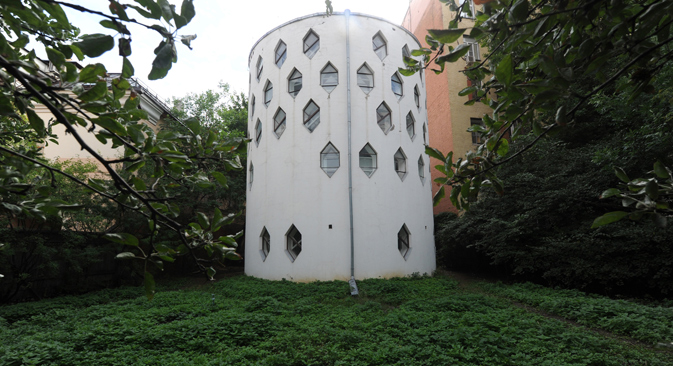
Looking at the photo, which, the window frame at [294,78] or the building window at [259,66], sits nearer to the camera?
the window frame at [294,78]

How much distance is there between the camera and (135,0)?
88 cm

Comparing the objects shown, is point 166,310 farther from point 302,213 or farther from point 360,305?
point 302,213

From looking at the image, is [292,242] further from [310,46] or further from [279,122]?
[310,46]

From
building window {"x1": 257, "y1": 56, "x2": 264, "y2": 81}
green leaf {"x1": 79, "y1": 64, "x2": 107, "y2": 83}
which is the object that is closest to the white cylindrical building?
building window {"x1": 257, "y1": 56, "x2": 264, "y2": 81}

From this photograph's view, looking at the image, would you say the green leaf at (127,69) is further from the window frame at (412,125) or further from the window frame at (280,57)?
the window frame at (280,57)

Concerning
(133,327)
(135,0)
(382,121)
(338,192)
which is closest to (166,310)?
(133,327)

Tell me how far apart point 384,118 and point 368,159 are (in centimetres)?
139

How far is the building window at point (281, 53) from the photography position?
11156mm

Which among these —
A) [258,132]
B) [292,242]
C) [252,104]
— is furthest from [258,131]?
[292,242]

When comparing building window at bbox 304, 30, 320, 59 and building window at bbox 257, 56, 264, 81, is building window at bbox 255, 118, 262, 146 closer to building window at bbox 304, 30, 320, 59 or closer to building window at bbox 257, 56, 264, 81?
building window at bbox 257, 56, 264, 81

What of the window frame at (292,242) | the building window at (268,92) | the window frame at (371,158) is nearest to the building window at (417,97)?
the window frame at (371,158)

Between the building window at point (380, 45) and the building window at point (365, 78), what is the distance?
0.64 m

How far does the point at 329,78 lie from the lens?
10492 mm

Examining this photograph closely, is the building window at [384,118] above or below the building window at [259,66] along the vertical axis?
below
